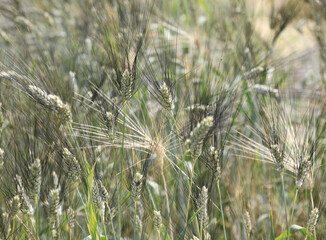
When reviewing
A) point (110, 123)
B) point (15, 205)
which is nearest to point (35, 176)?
point (15, 205)

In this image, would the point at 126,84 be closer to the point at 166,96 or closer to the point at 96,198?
the point at 166,96

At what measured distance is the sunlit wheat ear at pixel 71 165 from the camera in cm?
84

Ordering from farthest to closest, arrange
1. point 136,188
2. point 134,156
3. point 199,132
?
point 134,156
point 136,188
point 199,132

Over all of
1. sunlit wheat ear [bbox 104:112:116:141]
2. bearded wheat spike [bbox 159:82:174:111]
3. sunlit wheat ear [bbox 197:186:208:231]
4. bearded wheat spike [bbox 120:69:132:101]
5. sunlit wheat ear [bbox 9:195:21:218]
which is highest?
bearded wheat spike [bbox 120:69:132:101]

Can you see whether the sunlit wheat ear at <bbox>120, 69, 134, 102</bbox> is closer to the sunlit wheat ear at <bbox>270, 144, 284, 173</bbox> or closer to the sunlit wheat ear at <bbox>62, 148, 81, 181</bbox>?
the sunlit wheat ear at <bbox>62, 148, 81, 181</bbox>

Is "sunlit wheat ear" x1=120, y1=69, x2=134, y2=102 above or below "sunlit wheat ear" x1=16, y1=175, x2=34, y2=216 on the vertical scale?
above

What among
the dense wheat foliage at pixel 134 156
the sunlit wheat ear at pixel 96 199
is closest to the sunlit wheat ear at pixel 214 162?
the dense wheat foliage at pixel 134 156

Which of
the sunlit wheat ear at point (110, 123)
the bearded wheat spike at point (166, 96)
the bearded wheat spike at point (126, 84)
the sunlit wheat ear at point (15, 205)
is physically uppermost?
the bearded wheat spike at point (126, 84)

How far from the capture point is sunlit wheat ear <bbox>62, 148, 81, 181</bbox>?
33.0 inches

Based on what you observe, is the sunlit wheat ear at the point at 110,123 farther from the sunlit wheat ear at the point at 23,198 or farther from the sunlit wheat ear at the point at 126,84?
the sunlit wheat ear at the point at 23,198

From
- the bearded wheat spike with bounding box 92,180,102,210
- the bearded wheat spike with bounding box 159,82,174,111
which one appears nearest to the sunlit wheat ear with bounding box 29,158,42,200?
the bearded wheat spike with bounding box 92,180,102,210

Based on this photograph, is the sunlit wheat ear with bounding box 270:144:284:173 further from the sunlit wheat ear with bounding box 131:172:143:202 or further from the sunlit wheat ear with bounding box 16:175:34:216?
the sunlit wheat ear with bounding box 16:175:34:216

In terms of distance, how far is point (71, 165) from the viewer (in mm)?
854

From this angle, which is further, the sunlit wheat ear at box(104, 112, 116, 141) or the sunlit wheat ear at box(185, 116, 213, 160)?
the sunlit wheat ear at box(104, 112, 116, 141)
